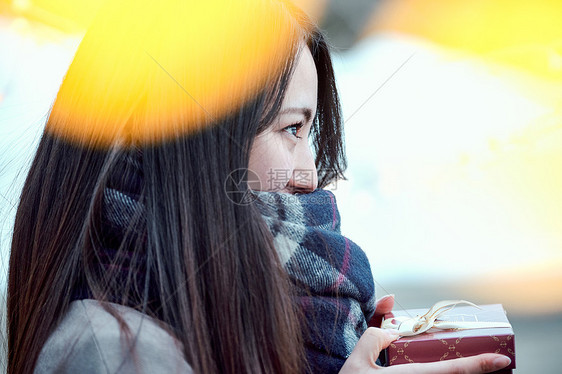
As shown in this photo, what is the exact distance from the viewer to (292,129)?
2.36 ft

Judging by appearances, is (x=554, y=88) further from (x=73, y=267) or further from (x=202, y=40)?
(x=73, y=267)

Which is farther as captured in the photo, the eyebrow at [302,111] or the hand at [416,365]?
the eyebrow at [302,111]

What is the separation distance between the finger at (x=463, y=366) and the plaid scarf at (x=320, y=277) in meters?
0.08

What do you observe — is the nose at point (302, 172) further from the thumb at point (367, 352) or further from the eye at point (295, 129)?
the thumb at point (367, 352)

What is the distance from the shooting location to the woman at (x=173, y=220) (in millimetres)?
538

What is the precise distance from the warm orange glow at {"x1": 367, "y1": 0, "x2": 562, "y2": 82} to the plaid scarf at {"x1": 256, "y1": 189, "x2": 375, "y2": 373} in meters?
0.98

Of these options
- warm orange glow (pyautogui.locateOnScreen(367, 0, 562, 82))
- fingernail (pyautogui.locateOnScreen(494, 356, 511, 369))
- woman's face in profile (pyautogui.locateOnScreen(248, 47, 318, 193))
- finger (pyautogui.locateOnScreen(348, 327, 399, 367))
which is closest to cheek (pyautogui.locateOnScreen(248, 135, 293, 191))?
woman's face in profile (pyautogui.locateOnScreen(248, 47, 318, 193))

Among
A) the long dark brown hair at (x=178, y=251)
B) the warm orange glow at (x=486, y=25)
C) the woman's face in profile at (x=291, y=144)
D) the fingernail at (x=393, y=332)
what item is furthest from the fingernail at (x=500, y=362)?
the warm orange glow at (x=486, y=25)

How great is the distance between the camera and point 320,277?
629 millimetres

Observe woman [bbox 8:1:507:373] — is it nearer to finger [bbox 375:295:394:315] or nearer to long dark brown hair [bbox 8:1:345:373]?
long dark brown hair [bbox 8:1:345:373]

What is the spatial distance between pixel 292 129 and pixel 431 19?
948 mm

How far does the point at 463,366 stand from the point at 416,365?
0.05 metres

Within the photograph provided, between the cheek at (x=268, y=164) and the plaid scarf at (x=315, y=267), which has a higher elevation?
the cheek at (x=268, y=164)

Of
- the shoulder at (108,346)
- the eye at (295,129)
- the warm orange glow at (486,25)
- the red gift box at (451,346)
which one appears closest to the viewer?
the shoulder at (108,346)
